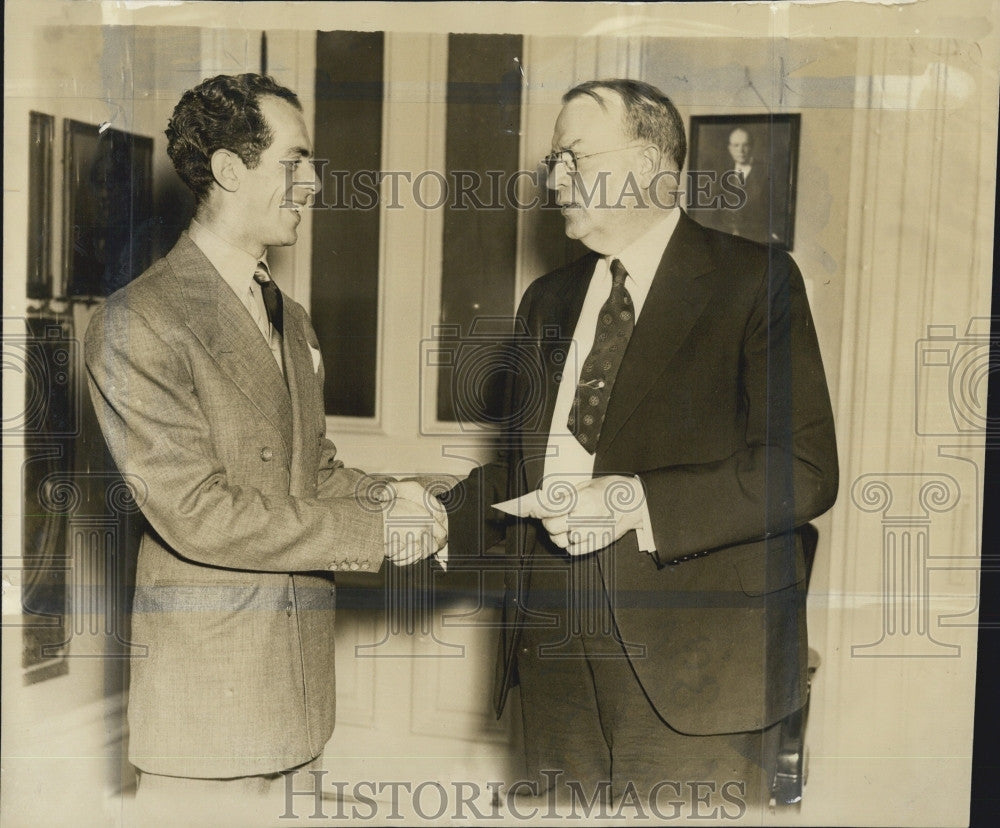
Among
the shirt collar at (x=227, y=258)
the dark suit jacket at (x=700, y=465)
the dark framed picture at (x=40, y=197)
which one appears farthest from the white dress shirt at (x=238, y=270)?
the dark suit jacket at (x=700, y=465)

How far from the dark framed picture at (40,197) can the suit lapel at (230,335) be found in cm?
29

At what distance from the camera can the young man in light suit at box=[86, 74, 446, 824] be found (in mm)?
1830

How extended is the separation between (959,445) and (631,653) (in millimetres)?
Result: 821

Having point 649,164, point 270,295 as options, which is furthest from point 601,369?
point 270,295

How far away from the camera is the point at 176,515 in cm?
185

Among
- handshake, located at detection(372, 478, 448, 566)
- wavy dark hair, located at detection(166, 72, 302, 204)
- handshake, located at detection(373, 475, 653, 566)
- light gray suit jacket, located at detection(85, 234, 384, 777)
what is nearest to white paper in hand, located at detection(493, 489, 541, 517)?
handshake, located at detection(373, 475, 653, 566)

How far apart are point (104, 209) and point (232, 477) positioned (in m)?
0.62

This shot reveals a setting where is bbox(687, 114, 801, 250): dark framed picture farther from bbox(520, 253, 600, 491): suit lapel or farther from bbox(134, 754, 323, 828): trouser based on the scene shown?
bbox(134, 754, 323, 828): trouser

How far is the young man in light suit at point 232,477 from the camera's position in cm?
183

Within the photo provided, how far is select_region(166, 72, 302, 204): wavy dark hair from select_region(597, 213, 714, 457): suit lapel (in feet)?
2.67

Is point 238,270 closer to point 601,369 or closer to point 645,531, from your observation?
point 601,369

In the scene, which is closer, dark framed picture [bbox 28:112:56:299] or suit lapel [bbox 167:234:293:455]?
suit lapel [bbox 167:234:293:455]

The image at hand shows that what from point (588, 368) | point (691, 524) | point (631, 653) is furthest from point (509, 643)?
point (588, 368)

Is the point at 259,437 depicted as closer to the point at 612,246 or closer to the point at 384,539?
the point at 384,539
